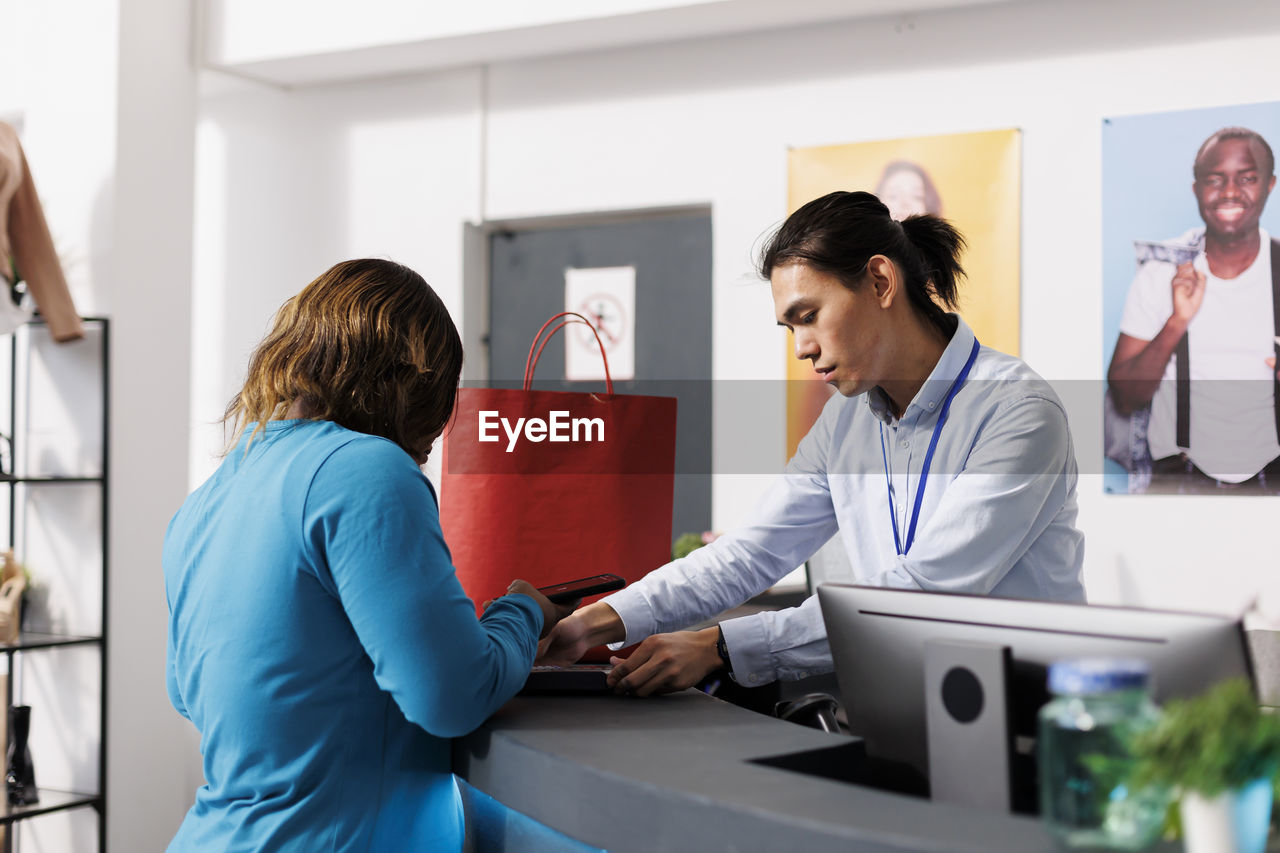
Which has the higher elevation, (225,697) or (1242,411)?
(1242,411)

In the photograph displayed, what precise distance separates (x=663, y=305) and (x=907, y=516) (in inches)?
94.1

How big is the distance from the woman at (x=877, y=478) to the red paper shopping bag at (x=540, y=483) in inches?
4.1

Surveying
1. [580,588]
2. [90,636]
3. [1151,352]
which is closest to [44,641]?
[90,636]

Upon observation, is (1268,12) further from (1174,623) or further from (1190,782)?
(1190,782)

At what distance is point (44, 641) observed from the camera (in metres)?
3.48

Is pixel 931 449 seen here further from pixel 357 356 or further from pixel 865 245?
pixel 357 356

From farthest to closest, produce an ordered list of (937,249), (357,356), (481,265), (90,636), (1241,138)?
(481,265)
(90,636)
(1241,138)
(937,249)
(357,356)

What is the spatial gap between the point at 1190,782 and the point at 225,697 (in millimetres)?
974

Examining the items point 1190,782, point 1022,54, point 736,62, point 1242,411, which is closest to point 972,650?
point 1190,782

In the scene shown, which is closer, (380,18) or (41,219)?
(41,219)

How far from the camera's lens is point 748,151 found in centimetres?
403

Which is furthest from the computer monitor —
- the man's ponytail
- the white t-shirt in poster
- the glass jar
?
the white t-shirt in poster

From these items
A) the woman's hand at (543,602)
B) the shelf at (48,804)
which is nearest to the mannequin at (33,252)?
the shelf at (48,804)

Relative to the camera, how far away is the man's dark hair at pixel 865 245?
73.5 inches
